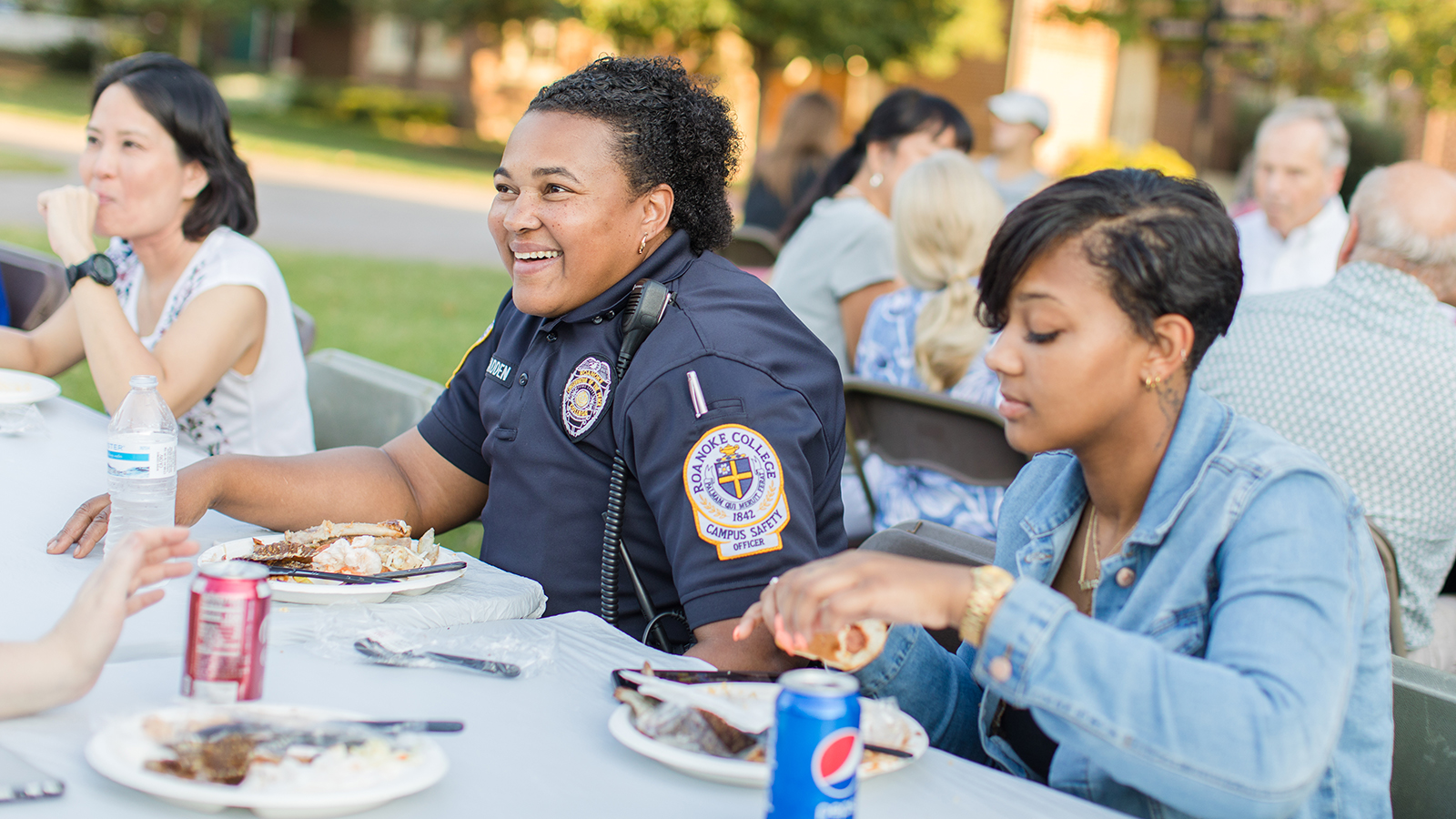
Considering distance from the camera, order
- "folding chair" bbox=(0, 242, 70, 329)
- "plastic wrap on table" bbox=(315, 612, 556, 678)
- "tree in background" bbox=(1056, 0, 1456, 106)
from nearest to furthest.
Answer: "plastic wrap on table" bbox=(315, 612, 556, 678) → "folding chair" bbox=(0, 242, 70, 329) → "tree in background" bbox=(1056, 0, 1456, 106)

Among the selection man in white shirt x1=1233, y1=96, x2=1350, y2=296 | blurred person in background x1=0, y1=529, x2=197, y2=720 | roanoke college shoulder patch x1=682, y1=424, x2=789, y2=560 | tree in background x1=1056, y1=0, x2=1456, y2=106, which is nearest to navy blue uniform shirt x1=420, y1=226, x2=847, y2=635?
roanoke college shoulder patch x1=682, y1=424, x2=789, y2=560

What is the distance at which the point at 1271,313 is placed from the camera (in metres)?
3.35

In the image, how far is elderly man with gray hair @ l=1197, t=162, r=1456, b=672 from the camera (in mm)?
3107

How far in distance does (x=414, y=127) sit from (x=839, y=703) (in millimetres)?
29109

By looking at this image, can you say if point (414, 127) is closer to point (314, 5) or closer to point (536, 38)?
point (536, 38)

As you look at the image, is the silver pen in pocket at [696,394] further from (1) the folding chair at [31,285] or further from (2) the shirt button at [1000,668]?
A: (1) the folding chair at [31,285]

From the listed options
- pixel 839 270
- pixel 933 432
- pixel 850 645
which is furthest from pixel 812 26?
pixel 850 645

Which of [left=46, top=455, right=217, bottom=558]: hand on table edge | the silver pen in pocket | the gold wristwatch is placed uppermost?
the silver pen in pocket

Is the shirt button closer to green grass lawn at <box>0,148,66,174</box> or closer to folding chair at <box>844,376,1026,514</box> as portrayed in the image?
folding chair at <box>844,376,1026,514</box>

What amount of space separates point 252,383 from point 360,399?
11.5 inches

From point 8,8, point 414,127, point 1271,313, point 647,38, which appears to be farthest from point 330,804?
point 8,8

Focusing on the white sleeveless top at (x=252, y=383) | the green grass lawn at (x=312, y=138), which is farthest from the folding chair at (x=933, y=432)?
the green grass lawn at (x=312, y=138)

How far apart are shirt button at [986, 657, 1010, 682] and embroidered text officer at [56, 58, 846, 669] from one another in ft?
1.85

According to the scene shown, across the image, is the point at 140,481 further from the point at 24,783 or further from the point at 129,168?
the point at 129,168
